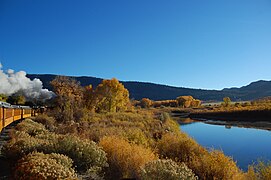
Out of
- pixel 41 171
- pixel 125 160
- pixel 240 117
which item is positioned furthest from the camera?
pixel 240 117

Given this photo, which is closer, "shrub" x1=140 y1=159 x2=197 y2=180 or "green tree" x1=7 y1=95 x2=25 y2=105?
"shrub" x1=140 y1=159 x2=197 y2=180

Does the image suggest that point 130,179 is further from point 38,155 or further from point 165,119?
point 165,119

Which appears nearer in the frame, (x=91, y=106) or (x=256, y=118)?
(x=91, y=106)

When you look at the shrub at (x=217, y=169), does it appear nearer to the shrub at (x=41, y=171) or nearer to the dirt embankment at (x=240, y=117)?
the shrub at (x=41, y=171)

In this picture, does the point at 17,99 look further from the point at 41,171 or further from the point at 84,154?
the point at 41,171

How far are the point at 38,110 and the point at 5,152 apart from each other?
29312 mm

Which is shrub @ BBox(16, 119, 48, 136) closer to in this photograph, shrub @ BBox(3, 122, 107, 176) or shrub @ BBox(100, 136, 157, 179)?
shrub @ BBox(3, 122, 107, 176)

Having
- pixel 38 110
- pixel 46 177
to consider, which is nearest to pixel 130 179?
pixel 46 177

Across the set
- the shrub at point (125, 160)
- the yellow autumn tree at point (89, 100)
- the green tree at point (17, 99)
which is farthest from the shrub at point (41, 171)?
the green tree at point (17, 99)

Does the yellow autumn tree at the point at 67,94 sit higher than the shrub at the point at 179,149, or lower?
higher

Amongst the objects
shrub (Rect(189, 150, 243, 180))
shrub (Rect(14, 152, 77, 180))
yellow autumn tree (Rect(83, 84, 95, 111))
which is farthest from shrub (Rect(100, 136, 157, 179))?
yellow autumn tree (Rect(83, 84, 95, 111))

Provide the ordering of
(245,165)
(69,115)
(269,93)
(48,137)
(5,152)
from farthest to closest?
1. (269,93)
2. (69,115)
3. (245,165)
4. (48,137)
5. (5,152)

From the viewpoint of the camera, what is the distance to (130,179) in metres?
7.05

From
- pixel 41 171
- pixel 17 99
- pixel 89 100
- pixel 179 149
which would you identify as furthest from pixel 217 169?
pixel 17 99
